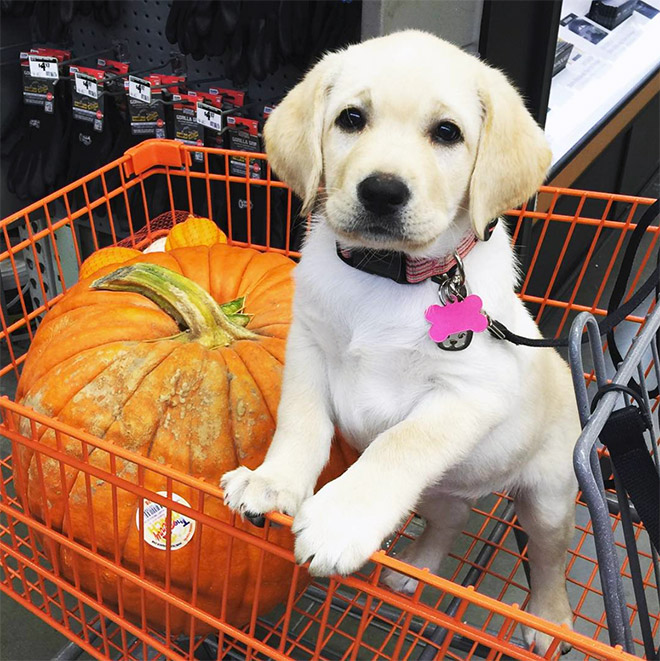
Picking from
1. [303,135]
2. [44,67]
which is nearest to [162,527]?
[303,135]

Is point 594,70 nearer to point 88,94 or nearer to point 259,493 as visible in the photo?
point 88,94

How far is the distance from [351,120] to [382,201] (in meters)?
0.19

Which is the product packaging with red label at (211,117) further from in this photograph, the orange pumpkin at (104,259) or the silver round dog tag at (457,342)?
the silver round dog tag at (457,342)

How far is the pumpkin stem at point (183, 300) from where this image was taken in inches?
54.8

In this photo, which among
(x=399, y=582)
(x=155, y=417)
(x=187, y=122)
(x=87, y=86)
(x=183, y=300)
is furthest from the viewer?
(x=87, y=86)

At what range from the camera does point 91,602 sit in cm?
120

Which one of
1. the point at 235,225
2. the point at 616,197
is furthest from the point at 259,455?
the point at 235,225

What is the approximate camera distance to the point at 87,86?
2.81 metres

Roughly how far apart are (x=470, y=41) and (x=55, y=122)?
1752 millimetres

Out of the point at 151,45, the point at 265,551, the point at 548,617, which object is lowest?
the point at 548,617

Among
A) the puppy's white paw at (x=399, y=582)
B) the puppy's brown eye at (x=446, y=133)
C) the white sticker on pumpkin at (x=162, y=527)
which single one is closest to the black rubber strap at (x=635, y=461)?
the puppy's brown eye at (x=446, y=133)

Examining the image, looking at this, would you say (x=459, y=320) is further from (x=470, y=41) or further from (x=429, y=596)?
(x=470, y=41)

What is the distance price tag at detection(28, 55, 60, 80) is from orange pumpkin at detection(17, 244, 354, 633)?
1.82 m

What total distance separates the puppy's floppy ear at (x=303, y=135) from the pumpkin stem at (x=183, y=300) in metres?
0.30
